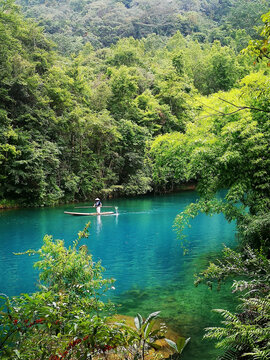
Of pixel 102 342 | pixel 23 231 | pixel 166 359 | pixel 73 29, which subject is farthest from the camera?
pixel 73 29

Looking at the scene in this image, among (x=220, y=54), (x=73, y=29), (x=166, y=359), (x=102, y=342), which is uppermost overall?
(x=73, y=29)

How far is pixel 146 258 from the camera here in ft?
36.4

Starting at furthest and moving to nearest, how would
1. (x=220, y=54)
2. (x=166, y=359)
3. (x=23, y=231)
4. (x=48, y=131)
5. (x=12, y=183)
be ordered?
(x=220, y=54) < (x=48, y=131) < (x=12, y=183) < (x=23, y=231) < (x=166, y=359)

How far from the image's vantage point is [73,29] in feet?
206

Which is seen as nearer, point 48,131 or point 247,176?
point 247,176

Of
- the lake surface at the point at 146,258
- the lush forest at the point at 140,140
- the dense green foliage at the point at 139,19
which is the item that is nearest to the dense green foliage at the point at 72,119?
the lush forest at the point at 140,140

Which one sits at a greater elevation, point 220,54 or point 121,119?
point 220,54

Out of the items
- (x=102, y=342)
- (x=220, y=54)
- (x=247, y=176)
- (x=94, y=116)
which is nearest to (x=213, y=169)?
(x=247, y=176)

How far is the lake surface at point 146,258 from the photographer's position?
6.73 meters

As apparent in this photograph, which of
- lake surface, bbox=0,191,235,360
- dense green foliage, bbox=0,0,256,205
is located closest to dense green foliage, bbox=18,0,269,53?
dense green foliage, bbox=0,0,256,205

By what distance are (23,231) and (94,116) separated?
14.5 meters

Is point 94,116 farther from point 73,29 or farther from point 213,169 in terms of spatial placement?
point 73,29

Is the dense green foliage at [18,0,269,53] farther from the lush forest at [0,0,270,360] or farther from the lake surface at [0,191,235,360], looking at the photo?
the lake surface at [0,191,235,360]

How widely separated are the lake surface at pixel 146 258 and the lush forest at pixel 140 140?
787mm
